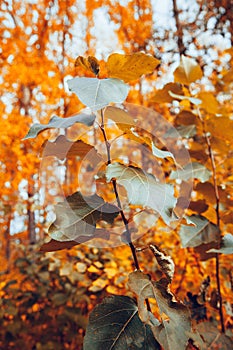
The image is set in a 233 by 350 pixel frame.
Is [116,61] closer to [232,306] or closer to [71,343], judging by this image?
[232,306]

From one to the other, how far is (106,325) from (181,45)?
2442 millimetres

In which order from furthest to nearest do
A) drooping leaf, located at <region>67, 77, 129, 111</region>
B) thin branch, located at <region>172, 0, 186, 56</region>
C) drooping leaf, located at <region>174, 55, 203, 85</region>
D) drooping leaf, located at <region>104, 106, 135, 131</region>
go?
thin branch, located at <region>172, 0, 186, 56</region> → drooping leaf, located at <region>174, 55, 203, 85</region> → drooping leaf, located at <region>104, 106, 135, 131</region> → drooping leaf, located at <region>67, 77, 129, 111</region>

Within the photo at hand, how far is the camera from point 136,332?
486 mm

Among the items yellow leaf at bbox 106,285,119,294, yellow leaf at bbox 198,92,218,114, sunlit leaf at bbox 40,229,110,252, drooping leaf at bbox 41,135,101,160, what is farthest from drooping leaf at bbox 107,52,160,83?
yellow leaf at bbox 106,285,119,294

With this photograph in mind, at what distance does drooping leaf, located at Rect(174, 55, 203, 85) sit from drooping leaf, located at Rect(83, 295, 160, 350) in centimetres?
53

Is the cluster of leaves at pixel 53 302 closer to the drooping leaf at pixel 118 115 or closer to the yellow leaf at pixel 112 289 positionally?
the yellow leaf at pixel 112 289

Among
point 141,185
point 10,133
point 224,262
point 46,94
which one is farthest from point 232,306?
point 46,94

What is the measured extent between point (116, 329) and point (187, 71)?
578 millimetres

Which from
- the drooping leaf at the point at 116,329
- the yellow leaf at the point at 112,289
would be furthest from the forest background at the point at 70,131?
the drooping leaf at the point at 116,329

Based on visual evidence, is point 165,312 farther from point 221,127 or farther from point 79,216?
point 221,127

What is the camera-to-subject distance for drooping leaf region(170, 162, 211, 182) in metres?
0.78

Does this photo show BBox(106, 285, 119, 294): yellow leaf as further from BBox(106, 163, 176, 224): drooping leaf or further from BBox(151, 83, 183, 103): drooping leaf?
BBox(106, 163, 176, 224): drooping leaf

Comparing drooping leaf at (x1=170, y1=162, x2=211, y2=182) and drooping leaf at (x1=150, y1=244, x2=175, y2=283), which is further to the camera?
drooping leaf at (x1=170, y1=162, x2=211, y2=182)

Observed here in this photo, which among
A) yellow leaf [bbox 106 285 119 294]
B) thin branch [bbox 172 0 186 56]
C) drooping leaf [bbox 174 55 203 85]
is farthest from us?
thin branch [bbox 172 0 186 56]
